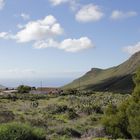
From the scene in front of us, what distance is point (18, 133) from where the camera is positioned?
16109 millimetres

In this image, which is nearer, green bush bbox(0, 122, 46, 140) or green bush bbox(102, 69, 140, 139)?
green bush bbox(0, 122, 46, 140)

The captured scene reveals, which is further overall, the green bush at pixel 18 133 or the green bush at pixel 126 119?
the green bush at pixel 126 119

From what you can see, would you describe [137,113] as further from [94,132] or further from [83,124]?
[83,124]

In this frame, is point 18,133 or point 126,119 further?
point 126,119

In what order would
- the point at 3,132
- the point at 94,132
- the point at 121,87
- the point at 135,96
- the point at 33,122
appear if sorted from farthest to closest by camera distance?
the point at 121,87
the point at 33,122
the point at 94,132
the point at 135,96
the point at 3,132

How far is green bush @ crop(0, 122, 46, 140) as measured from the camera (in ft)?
51.3

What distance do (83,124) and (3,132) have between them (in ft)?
56.0

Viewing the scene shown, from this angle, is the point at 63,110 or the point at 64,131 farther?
the point at 63,110

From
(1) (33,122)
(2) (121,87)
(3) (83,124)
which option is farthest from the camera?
(2) (121,87)

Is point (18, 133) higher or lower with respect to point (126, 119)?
lower

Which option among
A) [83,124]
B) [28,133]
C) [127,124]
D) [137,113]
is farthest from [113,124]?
[83,124]

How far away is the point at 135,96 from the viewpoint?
2091cm

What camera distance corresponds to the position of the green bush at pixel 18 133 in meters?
15.6

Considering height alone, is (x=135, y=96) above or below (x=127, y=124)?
above
